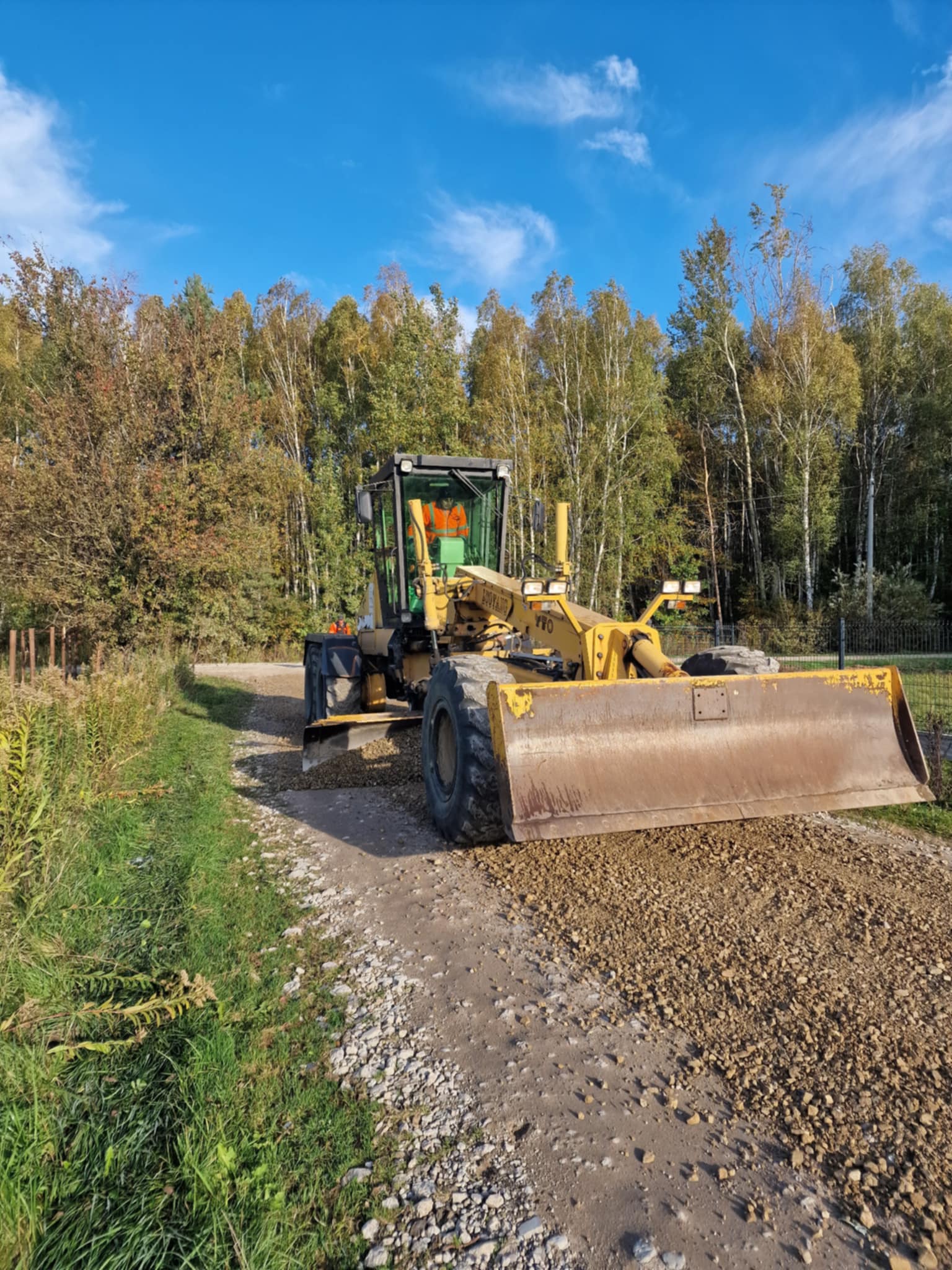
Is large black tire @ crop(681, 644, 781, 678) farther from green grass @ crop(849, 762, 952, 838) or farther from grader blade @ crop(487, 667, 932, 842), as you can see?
green grass @ crop(849, 762, 952, 838)

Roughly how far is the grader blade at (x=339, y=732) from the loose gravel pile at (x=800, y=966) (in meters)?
2.53

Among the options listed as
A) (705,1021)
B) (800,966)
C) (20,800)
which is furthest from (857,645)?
(20,800)

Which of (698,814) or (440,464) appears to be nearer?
(698,814)

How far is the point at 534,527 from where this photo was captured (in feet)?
25.4

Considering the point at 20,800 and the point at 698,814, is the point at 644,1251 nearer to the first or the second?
the point at 698,814

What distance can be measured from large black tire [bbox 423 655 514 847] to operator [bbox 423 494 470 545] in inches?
109

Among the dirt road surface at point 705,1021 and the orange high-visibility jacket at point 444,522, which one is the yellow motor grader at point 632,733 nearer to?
the dirt road surface at point 705,1021

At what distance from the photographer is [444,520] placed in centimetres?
838

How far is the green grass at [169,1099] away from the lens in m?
1.98

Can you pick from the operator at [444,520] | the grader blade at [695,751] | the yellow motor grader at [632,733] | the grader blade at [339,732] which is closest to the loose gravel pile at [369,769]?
the grader blade at [339,732]

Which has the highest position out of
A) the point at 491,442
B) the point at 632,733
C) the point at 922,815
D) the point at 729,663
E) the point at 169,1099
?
the point at 491,442

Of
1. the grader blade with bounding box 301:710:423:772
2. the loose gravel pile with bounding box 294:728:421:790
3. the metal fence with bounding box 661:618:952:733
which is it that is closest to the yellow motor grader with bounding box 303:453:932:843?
the grader blade with bounding box 301:710:423:772

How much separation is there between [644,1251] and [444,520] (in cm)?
705

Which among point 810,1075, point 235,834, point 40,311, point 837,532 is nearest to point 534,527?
point 235,834
